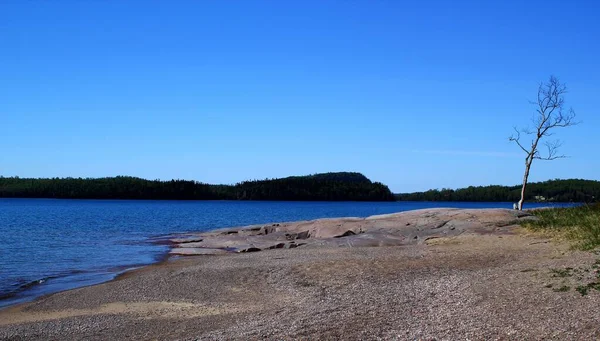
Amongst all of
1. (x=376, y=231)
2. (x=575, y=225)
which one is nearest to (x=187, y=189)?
(x=376, y=231)

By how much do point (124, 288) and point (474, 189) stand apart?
170 meters

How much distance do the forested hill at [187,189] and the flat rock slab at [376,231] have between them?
147m

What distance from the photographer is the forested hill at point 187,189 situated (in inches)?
7072

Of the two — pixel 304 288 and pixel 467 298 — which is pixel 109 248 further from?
pixel 467 298

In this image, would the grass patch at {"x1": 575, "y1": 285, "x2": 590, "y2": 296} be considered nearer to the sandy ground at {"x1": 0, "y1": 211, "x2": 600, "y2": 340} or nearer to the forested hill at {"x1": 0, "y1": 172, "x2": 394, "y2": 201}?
the sandy ground at {"x1": 0, "y1": 211, "x2": 600, "y2": 340}

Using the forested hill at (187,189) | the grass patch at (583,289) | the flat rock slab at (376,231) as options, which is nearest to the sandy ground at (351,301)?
the grass patch at (583,289)

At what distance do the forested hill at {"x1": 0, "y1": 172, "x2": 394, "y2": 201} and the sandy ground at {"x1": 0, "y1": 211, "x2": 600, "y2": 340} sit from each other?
16425 centimetres

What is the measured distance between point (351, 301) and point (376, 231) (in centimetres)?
1788

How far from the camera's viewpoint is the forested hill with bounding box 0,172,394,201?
17962cm

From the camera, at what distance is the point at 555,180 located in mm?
109062

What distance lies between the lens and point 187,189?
183 meters

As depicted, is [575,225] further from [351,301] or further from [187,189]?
[187,189]

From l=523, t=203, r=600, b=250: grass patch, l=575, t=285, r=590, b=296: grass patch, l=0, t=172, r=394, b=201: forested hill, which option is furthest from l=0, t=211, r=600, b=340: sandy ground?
l=0, t=172, r=394, b=201: forested hill

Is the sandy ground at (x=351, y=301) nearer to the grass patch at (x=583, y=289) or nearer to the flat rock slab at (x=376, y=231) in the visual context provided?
the grass patch at (x=583, y=289)
